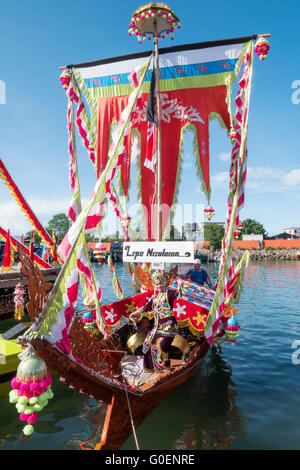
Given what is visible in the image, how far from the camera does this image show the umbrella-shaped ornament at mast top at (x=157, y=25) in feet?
27.3

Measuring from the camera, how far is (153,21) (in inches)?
342

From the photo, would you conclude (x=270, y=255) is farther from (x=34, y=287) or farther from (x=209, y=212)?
(x=34, y=287)

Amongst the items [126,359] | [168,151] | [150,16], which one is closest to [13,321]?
[126,359]

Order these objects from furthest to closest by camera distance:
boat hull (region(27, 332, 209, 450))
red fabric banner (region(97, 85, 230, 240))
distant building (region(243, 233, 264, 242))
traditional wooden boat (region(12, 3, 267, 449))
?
1. distant building (region(243, 233, 264, 242))
2. red fabric banner (region(97, 85, 230, 240))
3. traditional wooden boat (region(12, 3, 267, 449))
4. boat hull (region(27, 332, 209, 450))

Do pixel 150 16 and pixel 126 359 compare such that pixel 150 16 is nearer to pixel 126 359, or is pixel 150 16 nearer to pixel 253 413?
pixel 126 359

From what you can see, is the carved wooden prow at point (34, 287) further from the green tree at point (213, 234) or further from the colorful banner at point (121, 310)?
the green tree at point (213, 234)

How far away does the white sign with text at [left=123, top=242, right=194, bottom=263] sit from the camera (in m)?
5.39

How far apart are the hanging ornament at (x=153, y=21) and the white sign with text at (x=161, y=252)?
22.4 ft

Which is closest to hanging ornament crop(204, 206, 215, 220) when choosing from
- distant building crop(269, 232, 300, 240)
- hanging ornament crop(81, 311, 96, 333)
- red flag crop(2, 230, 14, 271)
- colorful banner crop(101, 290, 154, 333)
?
colorful banner crop(101, 290, 154, 333)

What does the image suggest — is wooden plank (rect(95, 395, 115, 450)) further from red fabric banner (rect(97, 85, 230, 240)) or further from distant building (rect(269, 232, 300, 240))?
distant building (rect(269, 232, 300, 240))

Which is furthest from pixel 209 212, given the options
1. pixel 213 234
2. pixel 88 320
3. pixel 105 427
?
pixel 213 234

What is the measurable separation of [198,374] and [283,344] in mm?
5008

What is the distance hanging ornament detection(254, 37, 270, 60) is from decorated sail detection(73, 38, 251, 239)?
757 mm

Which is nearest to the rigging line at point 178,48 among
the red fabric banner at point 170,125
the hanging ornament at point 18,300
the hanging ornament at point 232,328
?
the red fabric banner at point 170,125
